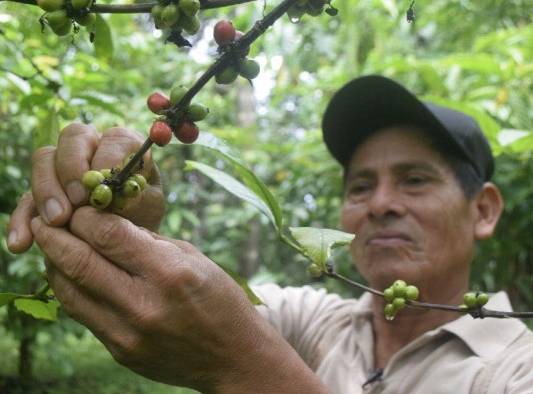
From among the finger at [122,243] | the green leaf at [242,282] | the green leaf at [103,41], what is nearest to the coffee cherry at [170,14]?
the finger at [122,243]

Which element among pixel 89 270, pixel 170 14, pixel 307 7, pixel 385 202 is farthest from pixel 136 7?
pixel 385 202

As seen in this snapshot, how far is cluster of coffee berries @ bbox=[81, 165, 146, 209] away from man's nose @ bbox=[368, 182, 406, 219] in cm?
78

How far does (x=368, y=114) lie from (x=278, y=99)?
5.58 feet

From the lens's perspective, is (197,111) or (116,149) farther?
(116,149)

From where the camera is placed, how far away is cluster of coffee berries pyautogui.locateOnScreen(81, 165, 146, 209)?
1.94 feet

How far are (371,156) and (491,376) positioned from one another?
0.55m

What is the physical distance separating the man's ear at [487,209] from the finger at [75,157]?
0.97 m

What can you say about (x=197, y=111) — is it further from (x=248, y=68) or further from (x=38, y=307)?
(x=38, y=307)

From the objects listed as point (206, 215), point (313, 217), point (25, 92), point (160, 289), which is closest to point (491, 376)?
point (160, 289)

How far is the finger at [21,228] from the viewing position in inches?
26.9

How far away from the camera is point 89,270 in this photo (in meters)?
0.63

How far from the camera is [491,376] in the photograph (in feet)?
3.33

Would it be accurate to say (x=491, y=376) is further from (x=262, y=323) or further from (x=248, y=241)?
(x=248, y=241)

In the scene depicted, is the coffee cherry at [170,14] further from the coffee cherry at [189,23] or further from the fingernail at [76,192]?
the fingernail at [76,192]
